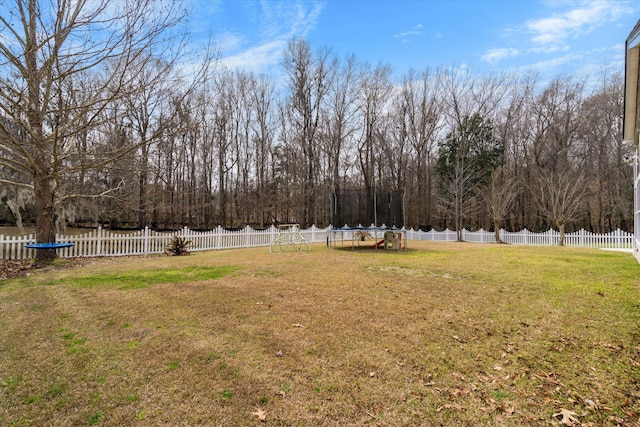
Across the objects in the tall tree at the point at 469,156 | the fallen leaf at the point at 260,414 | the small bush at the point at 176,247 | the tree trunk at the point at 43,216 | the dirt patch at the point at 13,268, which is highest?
the tall tree at the point at 469,156

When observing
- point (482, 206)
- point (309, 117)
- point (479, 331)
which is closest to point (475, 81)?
point (482, 206)

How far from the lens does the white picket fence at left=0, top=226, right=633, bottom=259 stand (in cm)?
932

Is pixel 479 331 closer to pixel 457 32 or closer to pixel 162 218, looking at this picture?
pixel 457 32

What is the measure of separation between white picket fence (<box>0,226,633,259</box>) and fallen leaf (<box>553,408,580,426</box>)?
1137cm

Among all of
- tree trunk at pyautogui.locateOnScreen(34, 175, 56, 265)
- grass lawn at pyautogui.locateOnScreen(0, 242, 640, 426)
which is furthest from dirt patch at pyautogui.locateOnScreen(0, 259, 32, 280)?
grass lawn at pyautogui.locateOnScreen(0, 242, 640, 426)

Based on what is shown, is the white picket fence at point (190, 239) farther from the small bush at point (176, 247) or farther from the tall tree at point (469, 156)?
the tall tree at point (469, 156)

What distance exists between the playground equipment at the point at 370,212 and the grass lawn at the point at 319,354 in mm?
6958

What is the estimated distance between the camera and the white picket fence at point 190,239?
932 cm

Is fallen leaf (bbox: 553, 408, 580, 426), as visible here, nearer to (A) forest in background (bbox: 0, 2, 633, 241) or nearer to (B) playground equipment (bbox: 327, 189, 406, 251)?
(B) playground equipment (bbox: 327, 189, 406, 251)

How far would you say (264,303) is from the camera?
460 cm

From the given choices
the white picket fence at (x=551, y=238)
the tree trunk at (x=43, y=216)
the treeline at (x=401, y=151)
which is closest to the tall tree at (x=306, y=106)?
the treeline at (x=401, y=151)

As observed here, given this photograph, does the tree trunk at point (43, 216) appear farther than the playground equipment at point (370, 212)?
No

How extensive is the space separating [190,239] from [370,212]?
747cm

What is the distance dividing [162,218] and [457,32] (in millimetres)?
24084
